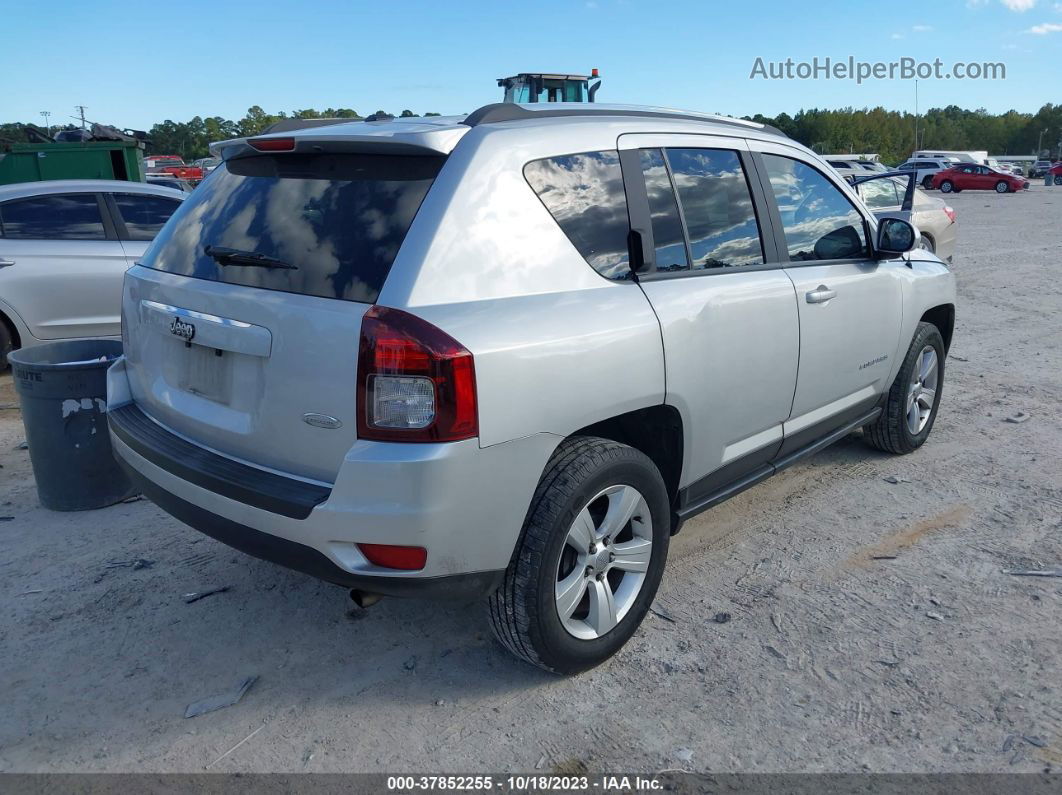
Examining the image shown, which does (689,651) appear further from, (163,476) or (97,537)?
(97,537)

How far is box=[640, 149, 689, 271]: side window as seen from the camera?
11.1 ft

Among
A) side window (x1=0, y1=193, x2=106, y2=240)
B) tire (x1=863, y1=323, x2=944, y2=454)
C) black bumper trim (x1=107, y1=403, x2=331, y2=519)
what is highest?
side window (x1=0, y1=193, x2=106, y2=240)

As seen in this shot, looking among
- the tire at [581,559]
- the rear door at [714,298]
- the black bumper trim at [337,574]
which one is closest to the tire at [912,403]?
the rear door at [714,298]

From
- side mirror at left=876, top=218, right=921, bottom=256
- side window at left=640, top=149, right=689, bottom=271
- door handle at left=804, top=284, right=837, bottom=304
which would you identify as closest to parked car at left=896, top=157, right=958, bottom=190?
side mirror at left=876, top=218, right=921, bottom=256

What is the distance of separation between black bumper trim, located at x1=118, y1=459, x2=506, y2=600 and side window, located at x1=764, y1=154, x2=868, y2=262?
2365 mm

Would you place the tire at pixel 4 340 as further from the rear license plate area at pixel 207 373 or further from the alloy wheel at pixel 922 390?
the alloy wheel at pixel 922 390

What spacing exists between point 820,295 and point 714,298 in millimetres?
886

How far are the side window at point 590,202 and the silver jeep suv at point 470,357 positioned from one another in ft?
0.04

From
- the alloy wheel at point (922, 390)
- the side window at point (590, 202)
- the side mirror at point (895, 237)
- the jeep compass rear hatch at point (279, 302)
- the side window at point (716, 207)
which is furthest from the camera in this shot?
the alloy wheel at point (922, 390)

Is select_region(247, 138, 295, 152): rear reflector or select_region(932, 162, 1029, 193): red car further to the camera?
select_region(932, 162, 1029, 193): red car

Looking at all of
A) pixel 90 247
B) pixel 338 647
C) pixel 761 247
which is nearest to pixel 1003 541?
pixel 761 247

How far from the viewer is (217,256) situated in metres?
3.01

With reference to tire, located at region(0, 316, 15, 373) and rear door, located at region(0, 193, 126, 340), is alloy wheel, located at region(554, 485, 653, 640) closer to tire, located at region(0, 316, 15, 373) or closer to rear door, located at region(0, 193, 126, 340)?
rear door, located at region(0, 193, 126, 340)

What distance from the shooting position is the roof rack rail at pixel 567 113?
9.73 ft
